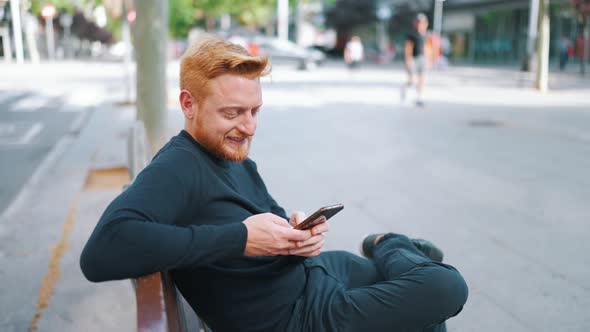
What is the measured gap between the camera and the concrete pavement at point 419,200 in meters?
3.41

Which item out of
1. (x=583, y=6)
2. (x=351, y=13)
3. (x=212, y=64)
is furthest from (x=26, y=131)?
(x=351, y=13)

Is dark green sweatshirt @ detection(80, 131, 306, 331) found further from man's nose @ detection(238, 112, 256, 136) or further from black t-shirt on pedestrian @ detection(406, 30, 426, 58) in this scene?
black t-shirt on pedestrian @ detection(406, 30, 426, 58)

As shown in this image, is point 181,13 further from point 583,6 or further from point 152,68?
point 152,68

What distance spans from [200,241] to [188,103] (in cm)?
52

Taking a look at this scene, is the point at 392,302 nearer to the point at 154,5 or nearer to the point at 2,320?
the point at 2,320

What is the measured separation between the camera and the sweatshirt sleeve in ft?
5.23

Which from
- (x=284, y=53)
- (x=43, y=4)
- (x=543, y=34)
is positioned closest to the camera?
(x=543, y=34)

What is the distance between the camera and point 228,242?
68.1 inches

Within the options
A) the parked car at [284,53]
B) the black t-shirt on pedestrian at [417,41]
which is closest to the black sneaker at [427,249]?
the black t-shirt on pedestrian at [417,41]

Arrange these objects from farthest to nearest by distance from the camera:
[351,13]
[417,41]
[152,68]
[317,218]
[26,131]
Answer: [351,13]
[417,41]
[26,131]
[152,68]
[317,218]

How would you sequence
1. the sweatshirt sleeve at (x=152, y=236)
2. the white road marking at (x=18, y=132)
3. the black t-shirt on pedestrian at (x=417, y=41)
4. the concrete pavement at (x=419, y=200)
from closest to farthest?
the sweatshirt sleeve at (x=152, y=236), the concrete pavement at (x=419, y=200), the white road marking at (x=18, y=132), the black t-shirt on pedestrian at (x=417, y=41)

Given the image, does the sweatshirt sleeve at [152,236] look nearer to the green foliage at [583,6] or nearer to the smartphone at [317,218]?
the smartphone at [317,218]

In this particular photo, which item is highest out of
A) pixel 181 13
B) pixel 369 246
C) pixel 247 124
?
pixel 181 13

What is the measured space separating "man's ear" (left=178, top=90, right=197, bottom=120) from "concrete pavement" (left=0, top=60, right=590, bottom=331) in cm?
46
